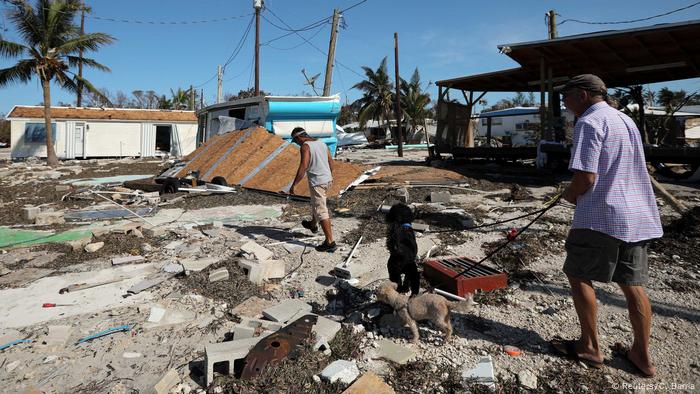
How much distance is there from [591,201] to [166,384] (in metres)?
2.68

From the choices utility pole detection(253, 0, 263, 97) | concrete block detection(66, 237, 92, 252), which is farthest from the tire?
utility pole detection(253, 0, 263, 97)

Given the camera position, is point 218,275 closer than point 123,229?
Yes

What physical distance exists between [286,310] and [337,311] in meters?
0.46

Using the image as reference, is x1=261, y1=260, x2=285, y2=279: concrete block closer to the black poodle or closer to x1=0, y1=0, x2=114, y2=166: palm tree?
the black poodle

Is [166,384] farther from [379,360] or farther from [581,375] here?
[581,375]

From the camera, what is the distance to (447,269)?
360cm

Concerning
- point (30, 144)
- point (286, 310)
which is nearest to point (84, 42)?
point (30, 144)

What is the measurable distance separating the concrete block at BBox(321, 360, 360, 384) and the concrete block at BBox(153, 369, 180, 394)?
887 mm

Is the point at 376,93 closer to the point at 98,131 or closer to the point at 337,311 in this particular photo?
the point at 98,131

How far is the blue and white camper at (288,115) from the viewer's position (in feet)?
39.5

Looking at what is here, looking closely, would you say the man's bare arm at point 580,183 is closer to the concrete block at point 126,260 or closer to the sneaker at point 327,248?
the sneaker at point 327,248

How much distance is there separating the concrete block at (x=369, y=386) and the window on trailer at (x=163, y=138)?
1121 inches

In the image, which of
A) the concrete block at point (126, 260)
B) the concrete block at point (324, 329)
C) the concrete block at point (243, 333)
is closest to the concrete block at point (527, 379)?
the concrete block at point (324, 329)

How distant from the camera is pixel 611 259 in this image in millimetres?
2209
